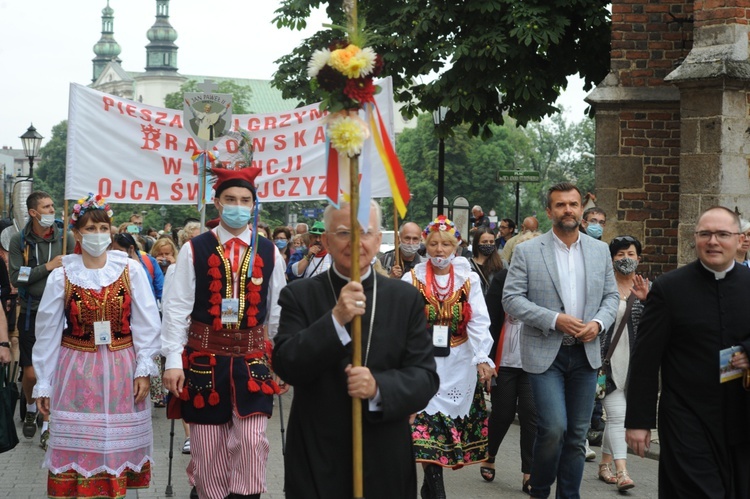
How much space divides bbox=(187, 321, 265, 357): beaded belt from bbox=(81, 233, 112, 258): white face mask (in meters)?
0.84

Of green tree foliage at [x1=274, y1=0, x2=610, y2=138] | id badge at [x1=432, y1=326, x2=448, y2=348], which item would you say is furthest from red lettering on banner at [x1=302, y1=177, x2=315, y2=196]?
green tree foliage at [x1=274, y1=0, x2=610, y2=138]

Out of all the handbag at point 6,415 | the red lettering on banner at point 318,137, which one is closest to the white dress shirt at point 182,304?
the handbag at point 6,415

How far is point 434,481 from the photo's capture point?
8.69m

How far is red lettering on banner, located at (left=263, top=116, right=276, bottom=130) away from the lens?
1169cm

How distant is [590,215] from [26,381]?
5852 millimetres

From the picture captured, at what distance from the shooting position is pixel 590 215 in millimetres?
12703

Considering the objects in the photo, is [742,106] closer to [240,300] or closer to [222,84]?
[240,300]

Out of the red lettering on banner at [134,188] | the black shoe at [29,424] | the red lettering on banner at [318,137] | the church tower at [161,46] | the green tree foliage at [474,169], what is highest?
the church tower at [161,46]

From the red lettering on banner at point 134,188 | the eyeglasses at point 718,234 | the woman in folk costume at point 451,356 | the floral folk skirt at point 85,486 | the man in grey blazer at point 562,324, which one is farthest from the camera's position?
the red lettering on banner at point 134,188

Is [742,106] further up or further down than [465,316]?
further up

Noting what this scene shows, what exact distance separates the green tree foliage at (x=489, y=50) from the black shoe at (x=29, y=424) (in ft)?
27.3

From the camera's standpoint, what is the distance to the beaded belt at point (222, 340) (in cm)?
689

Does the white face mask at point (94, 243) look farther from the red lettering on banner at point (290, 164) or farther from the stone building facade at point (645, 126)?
the stone building facade at point (645, 126)

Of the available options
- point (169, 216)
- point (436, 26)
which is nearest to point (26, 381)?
point (436, 26)
